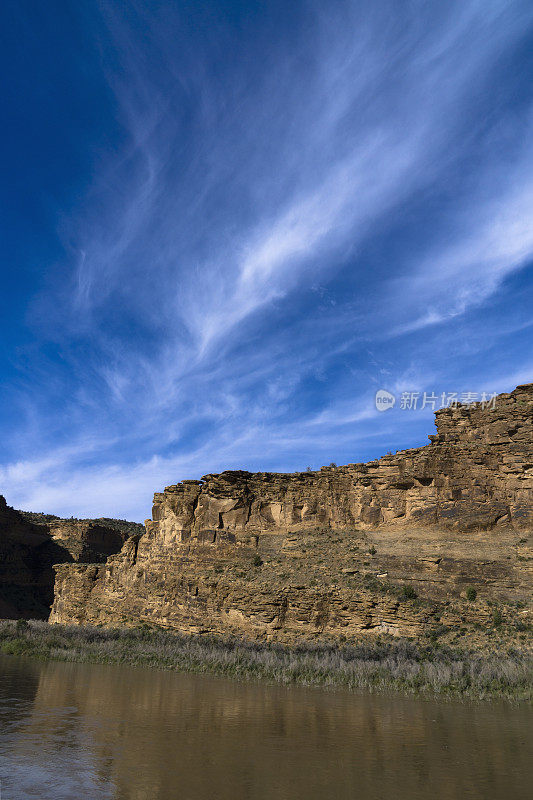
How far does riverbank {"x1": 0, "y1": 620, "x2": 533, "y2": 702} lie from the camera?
46.1 ft

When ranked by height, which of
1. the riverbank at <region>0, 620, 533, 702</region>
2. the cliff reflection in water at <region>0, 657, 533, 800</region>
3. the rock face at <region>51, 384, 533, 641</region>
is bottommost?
the riverbank at <region>0, 620, 533, 702</region>

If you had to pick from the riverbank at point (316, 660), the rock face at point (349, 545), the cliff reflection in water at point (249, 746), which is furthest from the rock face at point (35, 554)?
the cliff reflection in water at point (249, 746)

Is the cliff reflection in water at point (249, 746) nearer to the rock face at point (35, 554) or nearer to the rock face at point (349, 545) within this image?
the rock face at point (349, 545)

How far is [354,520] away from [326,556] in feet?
11.7

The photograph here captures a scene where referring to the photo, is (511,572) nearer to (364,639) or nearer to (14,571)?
(364,639)

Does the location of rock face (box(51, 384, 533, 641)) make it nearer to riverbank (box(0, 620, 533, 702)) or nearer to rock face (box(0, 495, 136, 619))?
riverbank (box(0, 620, 533, 702))

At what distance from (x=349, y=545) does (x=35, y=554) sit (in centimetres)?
4488

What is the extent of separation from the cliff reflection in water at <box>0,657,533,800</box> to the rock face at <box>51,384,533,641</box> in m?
15.4

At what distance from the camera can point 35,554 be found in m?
57.9

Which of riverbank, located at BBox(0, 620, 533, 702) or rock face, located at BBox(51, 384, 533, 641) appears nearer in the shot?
riverbank, located at BBox(0, 620, 533, 702)

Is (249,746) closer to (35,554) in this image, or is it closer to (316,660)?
(316,660)

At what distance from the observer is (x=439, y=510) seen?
97.1 feet

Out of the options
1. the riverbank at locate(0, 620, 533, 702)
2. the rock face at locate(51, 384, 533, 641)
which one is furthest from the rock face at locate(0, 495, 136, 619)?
the riverbank at locate(0, 620, 533, 702)

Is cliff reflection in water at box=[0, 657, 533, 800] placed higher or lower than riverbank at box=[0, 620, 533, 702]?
higher
